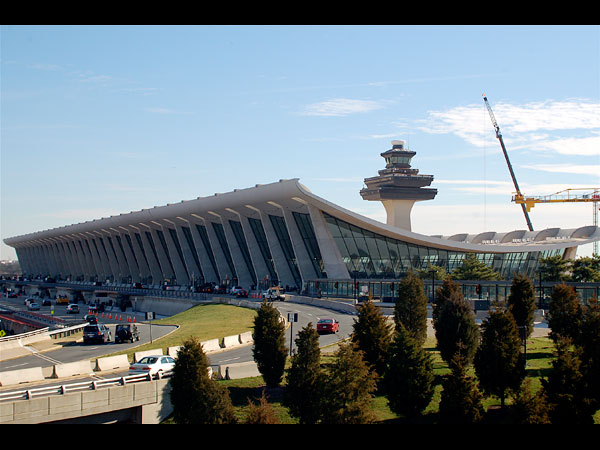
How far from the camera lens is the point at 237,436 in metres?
8.48

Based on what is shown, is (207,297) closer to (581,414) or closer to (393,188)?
(393,188)

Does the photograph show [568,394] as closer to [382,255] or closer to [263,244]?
[382,255]

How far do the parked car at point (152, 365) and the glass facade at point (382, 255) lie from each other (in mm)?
47381

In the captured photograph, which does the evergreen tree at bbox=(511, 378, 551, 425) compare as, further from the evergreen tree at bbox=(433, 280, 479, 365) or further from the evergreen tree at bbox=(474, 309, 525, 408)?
the evergreen tree at bbox=(433, 280, 479, 365)

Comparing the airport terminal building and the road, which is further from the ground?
the airport terminal building

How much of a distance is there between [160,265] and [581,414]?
328ft

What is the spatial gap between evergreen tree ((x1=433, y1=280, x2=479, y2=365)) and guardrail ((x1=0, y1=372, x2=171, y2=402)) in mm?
11939

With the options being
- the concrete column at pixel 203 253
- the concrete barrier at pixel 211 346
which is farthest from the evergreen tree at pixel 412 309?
the concrete column at pixel 203 253

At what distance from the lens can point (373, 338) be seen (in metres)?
27.0

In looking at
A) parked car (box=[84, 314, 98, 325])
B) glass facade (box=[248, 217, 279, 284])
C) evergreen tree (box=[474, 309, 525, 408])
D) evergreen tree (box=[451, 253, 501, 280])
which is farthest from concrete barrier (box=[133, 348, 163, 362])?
glass facade (box=[248, 217, 279, 284])

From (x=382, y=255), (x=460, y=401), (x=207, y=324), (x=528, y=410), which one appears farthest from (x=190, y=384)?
(x=382, y=255)

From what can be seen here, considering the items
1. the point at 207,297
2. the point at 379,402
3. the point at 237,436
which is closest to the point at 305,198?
the point at 207,297

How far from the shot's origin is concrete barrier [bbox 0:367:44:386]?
23609 millimetres

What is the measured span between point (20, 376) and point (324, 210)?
48741mm
